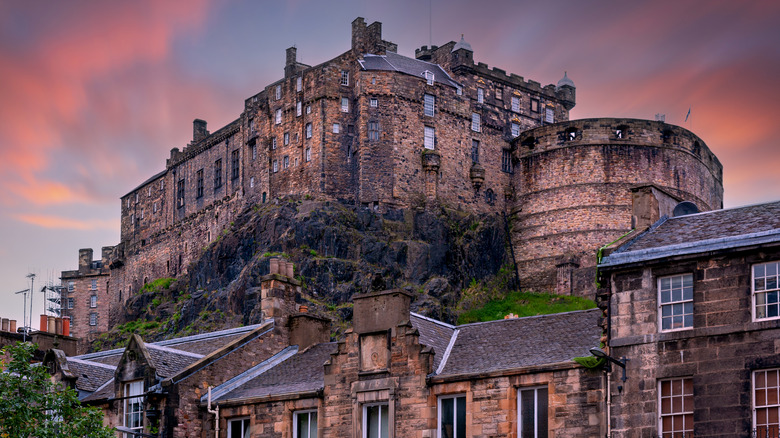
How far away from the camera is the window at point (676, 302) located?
2909cm

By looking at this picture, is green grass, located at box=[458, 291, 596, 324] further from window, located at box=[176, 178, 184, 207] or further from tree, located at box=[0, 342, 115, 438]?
tree, located at box=[0, 342, 115, 438]

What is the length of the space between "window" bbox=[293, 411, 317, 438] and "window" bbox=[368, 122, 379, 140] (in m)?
59.7

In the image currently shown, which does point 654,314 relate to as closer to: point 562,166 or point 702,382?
point 702,382

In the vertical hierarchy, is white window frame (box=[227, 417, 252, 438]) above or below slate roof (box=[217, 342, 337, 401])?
below

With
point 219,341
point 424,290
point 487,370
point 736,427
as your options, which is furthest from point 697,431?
point 424,290

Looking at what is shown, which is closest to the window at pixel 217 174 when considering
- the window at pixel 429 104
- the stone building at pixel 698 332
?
the window at pixel 429 104

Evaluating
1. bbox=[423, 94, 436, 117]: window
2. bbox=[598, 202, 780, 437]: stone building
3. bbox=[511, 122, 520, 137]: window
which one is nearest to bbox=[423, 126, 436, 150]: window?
bbox=[423, 94, 436, 117]: window

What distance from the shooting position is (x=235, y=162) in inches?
4158

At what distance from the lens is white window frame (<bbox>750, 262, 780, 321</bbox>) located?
1100 inches

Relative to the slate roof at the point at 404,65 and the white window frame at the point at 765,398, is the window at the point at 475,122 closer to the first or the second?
the slate roof at the point at 404,65

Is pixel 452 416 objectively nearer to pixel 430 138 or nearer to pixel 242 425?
pixel 242 425

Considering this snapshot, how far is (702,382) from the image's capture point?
2822cm

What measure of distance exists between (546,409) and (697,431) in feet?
14.1

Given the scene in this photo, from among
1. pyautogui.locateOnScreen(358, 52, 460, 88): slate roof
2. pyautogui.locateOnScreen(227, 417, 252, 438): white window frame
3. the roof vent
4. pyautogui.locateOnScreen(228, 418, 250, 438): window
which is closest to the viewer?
the roof vent
